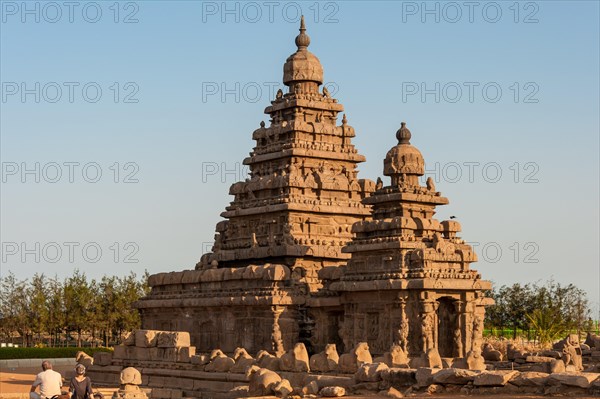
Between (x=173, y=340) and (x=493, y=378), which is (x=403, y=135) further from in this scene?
(x=493, y=378)

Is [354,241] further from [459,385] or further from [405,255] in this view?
[459,385]

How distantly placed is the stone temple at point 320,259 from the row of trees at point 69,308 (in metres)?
26.5

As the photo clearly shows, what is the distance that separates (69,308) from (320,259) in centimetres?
3542

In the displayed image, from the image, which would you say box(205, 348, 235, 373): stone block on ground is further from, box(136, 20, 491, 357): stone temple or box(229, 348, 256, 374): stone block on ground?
box(136, 20, 491, 357): stone temple

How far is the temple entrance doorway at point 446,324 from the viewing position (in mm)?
43844

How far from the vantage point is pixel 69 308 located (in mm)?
81000

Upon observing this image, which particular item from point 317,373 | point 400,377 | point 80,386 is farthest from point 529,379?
point 317,373

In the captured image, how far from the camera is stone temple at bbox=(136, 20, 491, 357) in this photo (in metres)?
43.0

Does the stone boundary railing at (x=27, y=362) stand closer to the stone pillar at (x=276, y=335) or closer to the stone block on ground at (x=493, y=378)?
the stone pillar at (x=276, y=335)

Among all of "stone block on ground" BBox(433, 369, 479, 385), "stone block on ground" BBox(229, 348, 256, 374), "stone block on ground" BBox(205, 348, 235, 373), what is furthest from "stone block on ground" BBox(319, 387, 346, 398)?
"stone block on ground" BBox(205, 348, 235, 373)

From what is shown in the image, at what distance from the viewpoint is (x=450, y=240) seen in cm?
4712

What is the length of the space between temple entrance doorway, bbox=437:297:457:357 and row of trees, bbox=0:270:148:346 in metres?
41.0

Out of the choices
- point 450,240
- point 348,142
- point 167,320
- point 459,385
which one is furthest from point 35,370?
point 459,385

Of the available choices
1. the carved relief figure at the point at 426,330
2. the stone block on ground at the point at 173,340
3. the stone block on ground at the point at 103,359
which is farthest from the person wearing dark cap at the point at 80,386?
the stone block on ground at the point at 103,359
